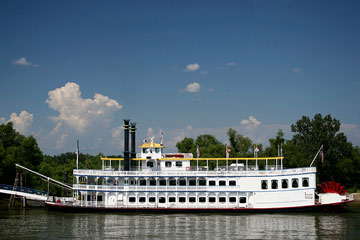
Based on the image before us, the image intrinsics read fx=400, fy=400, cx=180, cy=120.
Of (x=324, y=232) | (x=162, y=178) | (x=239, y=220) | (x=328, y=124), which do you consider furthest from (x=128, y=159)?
(x=328, y=124)

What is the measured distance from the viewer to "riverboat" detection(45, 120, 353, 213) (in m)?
39.2

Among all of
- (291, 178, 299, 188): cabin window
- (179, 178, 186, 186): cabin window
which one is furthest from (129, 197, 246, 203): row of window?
(291, 178, 299, 188): cabin window

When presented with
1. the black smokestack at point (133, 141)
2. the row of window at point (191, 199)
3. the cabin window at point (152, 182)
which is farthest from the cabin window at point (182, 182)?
the black smokestack at point (133, 141)

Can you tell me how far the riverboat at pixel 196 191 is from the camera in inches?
1544

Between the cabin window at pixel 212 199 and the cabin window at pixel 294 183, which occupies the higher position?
the cabin window at pixel 294 183

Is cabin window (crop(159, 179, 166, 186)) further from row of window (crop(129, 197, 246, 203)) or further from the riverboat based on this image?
row of window (crop(129, 197, 246, 203))

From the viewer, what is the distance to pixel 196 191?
40250mm

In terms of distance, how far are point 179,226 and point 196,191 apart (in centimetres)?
856

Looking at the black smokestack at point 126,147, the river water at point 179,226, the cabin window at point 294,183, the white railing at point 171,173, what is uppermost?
the black smokestack at point 126,147

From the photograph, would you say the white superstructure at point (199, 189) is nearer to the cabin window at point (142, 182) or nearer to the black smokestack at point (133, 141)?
the cabin window at point (142, 182)

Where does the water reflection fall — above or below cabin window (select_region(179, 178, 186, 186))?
below

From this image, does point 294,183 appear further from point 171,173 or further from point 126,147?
point 126,147

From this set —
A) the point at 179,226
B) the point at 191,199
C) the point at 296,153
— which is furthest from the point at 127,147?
the point at 296,153

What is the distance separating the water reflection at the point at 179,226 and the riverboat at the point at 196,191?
4.86 feet
